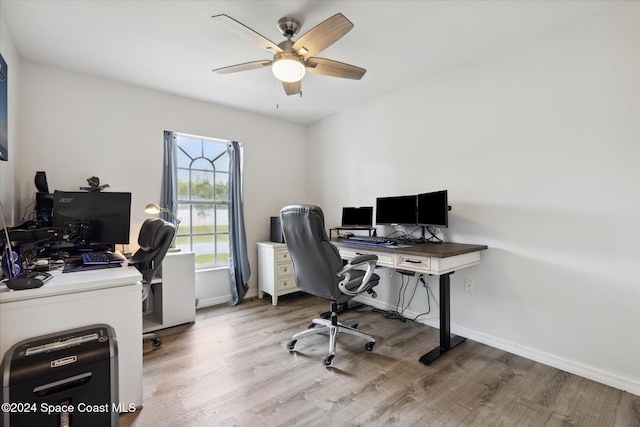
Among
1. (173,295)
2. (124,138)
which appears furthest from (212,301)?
(124,138)

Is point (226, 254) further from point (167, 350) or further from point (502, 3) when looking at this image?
point (502, 3)

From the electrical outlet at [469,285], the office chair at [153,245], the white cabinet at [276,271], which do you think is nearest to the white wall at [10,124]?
the office chair at [153,245]

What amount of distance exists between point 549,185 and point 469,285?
1.04 meters

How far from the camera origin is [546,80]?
211 centimetres

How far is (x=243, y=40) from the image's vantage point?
217cm

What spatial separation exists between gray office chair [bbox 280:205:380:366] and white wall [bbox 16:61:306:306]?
1.72 m

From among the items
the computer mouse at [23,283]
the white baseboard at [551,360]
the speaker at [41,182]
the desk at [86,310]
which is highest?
the speaker at [41,182]

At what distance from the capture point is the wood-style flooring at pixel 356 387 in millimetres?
1555

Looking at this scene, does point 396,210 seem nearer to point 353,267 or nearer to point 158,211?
point 353,267

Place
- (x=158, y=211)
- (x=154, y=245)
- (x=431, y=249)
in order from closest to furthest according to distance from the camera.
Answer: (x=154, y=245) < (x=431, y=249) < (x=158, y=211)

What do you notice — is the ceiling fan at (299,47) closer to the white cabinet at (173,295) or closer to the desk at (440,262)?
the desk at (440,262)

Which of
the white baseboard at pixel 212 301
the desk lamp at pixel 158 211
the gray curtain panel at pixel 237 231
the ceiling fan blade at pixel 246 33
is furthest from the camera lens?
the gray curtain panel at pixel 237 231

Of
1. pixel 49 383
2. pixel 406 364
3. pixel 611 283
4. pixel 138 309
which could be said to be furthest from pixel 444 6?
pixel 49 383

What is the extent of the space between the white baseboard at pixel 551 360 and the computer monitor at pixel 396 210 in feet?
3.41
